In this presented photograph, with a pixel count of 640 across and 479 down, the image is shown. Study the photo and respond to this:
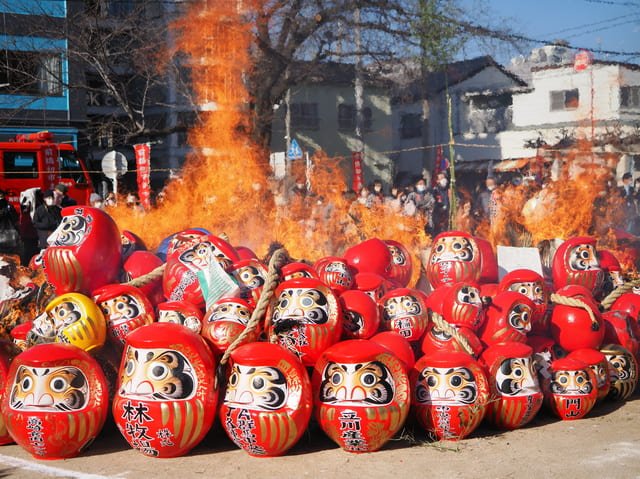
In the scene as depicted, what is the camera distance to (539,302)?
7383mm

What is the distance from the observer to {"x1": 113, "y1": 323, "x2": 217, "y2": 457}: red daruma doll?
551 cm

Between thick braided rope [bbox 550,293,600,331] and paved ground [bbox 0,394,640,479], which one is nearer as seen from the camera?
paved ground [bbox 0,394,640,479]

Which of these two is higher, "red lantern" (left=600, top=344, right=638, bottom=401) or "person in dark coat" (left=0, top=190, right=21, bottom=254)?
"person in dark coat" (left=0, top=190, right=21, bottom=254)

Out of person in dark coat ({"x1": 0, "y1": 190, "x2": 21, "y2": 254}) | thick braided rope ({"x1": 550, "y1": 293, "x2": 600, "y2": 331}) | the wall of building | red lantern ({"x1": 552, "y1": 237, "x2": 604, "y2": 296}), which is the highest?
the wall of building

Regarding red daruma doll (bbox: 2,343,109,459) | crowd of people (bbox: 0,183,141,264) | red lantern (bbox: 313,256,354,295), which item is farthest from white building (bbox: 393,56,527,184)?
red daruma doll (bbox: 2,343,109,459)

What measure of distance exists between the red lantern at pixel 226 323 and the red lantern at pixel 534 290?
270cm

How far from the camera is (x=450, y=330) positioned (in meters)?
6.59

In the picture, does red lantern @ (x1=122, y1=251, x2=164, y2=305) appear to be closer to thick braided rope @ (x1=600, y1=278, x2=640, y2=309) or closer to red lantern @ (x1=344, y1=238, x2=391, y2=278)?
red lantern @ (x1=344, y1=238, x2=391, y2=278)

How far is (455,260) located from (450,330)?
5.50ft

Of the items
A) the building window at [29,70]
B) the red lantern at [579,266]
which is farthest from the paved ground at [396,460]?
the building window at [29,70]

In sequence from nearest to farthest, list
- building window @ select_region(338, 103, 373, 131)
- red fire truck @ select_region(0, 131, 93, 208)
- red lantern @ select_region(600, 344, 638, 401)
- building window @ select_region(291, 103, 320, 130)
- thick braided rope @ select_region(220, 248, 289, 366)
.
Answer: thick braided rope @ select_region(220, 248, 289, 366) → red lantern @ select_region(600, 344, 638, 401) → red fire truck @ select_region(0, 131, 93, 208) → building window @ select_region(291, 103, 320, 130) → building window @ select_region(338, 103, 373, 131)

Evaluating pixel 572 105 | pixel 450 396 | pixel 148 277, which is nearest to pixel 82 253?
pixel 148 277

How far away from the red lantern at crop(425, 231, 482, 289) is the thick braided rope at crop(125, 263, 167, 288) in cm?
295

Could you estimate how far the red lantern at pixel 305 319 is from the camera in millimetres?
6012
